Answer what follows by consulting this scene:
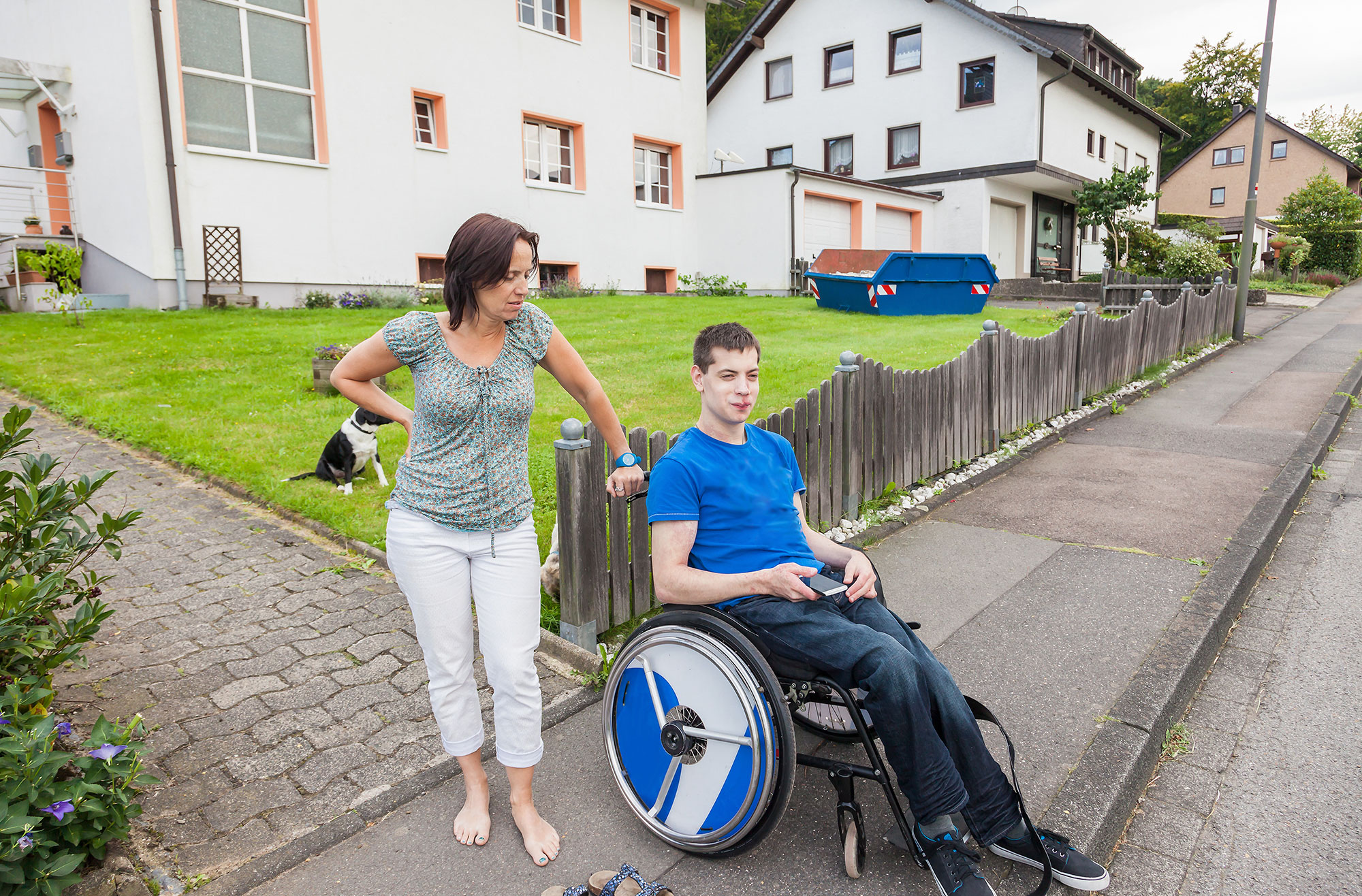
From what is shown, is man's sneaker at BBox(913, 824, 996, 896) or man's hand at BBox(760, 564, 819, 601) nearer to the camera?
man's sneaker at BBox(913, 824, 996, 896)

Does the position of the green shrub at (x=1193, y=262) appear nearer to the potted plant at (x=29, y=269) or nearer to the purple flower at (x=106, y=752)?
the purple flower at (x=106, y=752)

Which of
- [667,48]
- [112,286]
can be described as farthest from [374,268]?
[667,48]

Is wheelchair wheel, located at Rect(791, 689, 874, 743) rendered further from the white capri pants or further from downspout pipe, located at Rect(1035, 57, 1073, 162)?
downspout pipe, located at Rect(1035, 57, 1073, 162)

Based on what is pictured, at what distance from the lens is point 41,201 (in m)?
17.0

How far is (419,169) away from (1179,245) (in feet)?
60.3

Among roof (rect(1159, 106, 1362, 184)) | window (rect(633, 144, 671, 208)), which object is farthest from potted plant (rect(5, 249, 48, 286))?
roof (rect(1159, 106, 1362, 184))

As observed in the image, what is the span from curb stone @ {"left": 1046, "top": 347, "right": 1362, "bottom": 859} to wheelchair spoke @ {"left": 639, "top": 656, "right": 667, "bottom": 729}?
4.57 feet

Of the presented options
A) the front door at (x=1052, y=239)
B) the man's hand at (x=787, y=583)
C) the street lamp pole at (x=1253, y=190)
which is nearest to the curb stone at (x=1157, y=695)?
the man's hand at (x=787, y=583)

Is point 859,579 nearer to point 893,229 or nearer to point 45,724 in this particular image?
point 45,724

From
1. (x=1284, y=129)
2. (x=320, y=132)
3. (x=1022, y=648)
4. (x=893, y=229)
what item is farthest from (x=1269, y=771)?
(x=1284, y=129)

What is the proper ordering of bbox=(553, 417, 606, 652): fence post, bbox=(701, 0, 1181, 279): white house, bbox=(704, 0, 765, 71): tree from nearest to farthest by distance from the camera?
bbox=(553, 417, 606, 652): fence post
bbox=(701, 0, 1181, 279): white house
bbox=(704, 0, 765, 71): tree

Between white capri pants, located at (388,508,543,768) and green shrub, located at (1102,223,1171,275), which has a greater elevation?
green shrub, located at (1102,223,1171,275)

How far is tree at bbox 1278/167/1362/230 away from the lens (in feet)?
126

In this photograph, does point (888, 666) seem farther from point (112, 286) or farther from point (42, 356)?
point (112, 286)
